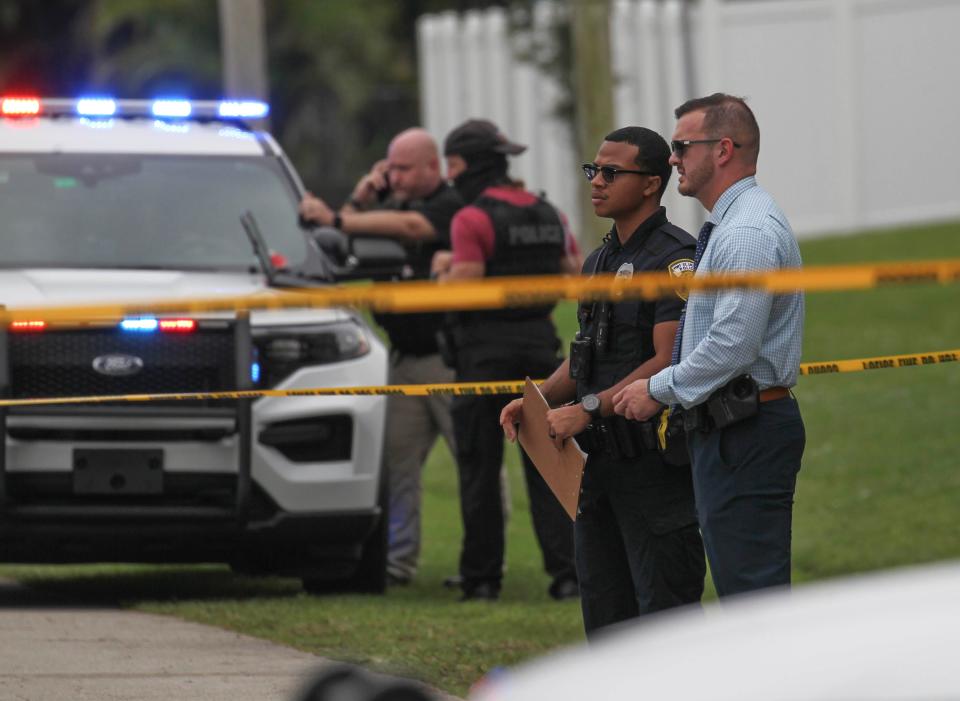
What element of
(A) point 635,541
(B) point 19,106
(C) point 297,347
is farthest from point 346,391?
(B) point 19,106

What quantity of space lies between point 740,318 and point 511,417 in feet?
3.77

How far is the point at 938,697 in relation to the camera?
97.5 inches

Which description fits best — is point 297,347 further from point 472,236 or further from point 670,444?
point 670,444

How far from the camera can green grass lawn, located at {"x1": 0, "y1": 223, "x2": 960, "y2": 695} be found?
7414 mm

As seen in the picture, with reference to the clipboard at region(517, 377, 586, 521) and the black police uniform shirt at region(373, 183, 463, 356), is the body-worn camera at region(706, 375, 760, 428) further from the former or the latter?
the black police uniform shirt at region(373, 183, 463, 356)

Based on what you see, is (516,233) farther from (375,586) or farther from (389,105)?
(389,105)

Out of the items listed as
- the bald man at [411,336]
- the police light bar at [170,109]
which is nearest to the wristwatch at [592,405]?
the bald man at [411,336]

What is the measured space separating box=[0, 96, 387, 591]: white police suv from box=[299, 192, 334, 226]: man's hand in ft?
0.69

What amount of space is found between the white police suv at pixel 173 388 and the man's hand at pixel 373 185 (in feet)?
2.21

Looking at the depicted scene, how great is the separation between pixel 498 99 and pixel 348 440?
1976 centimetres

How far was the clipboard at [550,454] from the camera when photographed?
5.71 metres

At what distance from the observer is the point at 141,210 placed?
888 cm

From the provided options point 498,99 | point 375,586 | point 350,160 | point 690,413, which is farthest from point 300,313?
point 350,160

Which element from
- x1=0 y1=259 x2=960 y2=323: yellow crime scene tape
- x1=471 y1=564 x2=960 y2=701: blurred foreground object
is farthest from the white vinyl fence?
x1=471 y1=564 x2=960 y2=701: blurred foreground object
